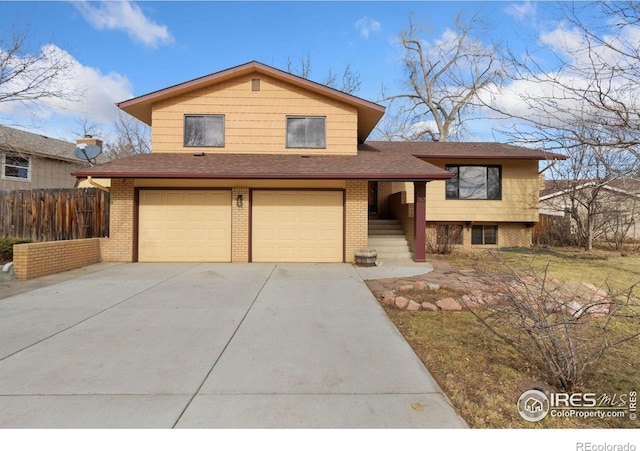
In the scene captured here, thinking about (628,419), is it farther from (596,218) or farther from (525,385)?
(596,218)

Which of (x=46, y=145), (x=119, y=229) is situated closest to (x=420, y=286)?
(x=119, y=229)

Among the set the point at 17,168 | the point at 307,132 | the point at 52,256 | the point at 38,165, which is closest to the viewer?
the point at 52,256

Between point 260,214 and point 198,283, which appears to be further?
point 260,214

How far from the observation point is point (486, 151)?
13695 mm

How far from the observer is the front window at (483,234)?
47.6 feet

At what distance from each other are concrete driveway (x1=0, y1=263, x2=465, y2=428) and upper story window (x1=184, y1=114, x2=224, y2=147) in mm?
6518

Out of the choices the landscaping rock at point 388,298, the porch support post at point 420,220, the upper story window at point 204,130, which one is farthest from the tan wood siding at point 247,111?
the landscaping rock at point 388,298

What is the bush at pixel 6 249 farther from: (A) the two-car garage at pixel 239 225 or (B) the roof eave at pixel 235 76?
(B) the roof eave at pixel 235 76

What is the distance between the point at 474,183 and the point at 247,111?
1020 cm

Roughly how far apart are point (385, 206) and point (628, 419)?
12.6m

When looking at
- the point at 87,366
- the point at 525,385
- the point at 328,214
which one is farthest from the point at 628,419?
the point at 328,214

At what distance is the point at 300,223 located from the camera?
10.5 m

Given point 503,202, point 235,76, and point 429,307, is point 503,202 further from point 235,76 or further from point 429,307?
point 235,76

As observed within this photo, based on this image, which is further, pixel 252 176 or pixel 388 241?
pixel 388 241
